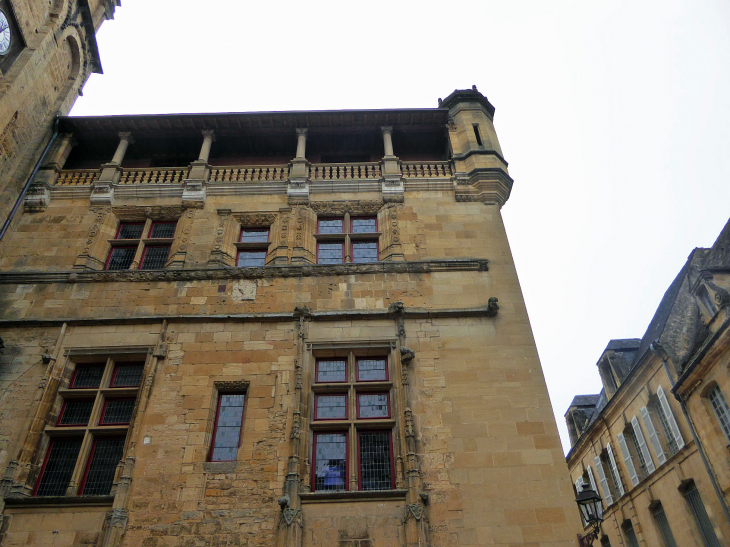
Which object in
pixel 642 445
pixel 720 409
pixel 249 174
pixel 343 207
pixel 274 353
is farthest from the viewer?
pixel 642 445

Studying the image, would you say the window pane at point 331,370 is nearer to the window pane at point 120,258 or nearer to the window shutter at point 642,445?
the window pane at point 120,258

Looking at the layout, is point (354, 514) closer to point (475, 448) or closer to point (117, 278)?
point (475, 448)

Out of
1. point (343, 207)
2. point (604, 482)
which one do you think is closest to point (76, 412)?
point (343, 207)

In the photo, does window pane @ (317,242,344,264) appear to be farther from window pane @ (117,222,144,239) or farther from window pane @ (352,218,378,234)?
window pane @ (117,222,144,239)

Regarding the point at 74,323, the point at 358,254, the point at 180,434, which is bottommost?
the point at 180,434

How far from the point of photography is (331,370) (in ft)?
33.1

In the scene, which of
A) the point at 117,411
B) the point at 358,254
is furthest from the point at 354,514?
the point at 358,254

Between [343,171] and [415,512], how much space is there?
8156mm

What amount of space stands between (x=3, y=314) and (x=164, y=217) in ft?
12.5

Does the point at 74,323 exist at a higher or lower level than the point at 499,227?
lower

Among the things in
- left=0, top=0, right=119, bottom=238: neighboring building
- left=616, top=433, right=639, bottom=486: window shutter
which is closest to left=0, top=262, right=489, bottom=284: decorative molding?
left=0, top=0, right=119, bottom=238: neighboring building

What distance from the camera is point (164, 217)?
508 inches

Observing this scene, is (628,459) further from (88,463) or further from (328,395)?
(88,463)

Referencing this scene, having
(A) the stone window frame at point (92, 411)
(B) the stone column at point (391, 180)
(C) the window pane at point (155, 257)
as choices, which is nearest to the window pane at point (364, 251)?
(B) the stone column at point (391, 180)
